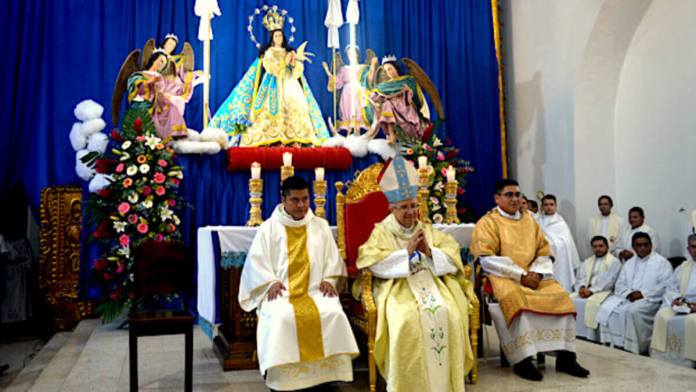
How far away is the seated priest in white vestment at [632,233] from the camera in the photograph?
7730 mm

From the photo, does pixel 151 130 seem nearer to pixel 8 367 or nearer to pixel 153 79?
pixel 153 79

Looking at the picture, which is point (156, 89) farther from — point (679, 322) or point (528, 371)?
point (679, 322)

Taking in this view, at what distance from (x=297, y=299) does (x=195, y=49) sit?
20.1 feet

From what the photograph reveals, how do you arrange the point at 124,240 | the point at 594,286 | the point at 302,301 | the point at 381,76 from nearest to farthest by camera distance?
1. the point at 302,301
2. the point at 124,240
3. the point at 594,286
4. the point at 381,76

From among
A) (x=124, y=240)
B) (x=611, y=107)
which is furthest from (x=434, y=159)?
(x=124, y=240)

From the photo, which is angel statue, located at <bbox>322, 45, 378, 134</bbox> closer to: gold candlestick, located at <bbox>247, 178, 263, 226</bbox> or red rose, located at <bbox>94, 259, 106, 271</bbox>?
gold candlestick, located at <bbox>247, 178, 263, 226</bbox>

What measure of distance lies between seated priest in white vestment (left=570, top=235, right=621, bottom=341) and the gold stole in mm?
4195

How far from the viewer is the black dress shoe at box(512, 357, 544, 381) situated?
4703 mm

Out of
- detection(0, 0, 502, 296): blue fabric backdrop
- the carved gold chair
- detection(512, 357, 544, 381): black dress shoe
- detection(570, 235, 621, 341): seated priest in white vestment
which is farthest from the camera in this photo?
detection(0, 0, 502, 296): blue fabric backdrop

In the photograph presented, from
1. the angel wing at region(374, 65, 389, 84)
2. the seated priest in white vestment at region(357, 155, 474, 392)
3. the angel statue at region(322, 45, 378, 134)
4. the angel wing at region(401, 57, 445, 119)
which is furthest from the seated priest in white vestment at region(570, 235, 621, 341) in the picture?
the angel wing at region(374, 65, 389, 84)

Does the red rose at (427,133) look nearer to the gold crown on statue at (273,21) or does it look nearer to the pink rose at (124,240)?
the gold crown on statue at (273,21)

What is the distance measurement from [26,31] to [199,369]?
5.67 m

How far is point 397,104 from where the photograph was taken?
908 centimetres

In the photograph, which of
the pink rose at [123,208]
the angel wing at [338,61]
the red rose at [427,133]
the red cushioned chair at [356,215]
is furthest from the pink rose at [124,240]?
the angel wing at [338,61]
